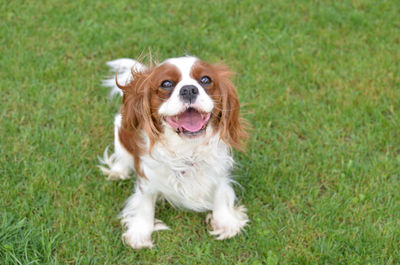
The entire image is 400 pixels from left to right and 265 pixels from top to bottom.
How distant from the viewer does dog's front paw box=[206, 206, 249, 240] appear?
116 inches

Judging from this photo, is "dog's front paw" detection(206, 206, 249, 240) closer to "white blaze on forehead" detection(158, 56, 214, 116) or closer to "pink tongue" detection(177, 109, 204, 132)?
"pink tongue" detection(177, 109, 204, 132)

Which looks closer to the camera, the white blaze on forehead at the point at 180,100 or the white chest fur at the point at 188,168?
the white blaze on forehead at the point at 180,100

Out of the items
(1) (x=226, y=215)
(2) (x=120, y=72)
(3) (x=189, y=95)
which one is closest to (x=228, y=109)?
(3) (x=189, y=95)

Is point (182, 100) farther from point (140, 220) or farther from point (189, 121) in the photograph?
point (140, 220)

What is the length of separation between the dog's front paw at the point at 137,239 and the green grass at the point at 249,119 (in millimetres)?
57

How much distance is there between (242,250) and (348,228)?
2.40 feet

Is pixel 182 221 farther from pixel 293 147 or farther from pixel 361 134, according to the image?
pixel 361 134

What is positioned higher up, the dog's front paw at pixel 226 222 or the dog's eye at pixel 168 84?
the dog's eye at pixel 168 84

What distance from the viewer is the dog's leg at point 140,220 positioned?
9.49ft

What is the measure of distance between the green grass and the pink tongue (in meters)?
0.94

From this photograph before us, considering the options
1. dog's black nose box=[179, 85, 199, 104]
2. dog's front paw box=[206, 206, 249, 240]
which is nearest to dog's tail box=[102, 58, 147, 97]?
dog's black nose box=[179, 85, 199, 104]

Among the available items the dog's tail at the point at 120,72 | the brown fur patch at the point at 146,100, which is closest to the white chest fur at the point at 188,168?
the brown fur patch at the point at 146,100

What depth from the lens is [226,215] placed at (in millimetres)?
2975

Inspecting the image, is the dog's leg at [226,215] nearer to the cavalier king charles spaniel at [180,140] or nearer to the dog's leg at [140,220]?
the cavalier king charles spaniel at [180,140]
